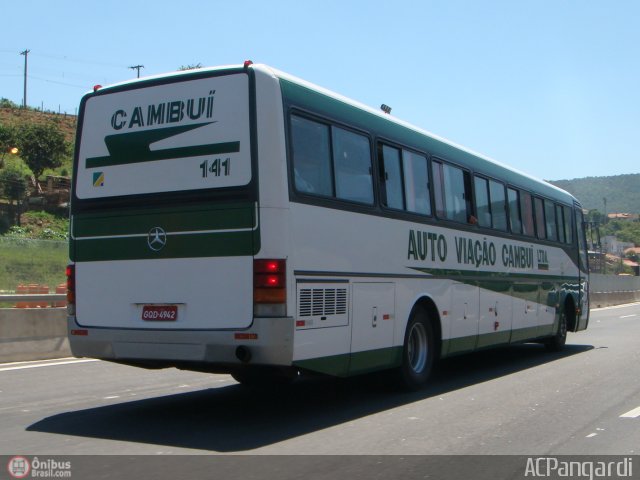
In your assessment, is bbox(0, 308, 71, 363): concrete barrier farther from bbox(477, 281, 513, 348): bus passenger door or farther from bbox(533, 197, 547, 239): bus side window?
bbox(533, 197, 547, 239): bus side window

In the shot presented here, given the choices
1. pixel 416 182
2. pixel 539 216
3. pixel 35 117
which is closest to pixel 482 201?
pixel 416 182

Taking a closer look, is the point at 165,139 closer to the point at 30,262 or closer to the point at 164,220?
the point at 164,220

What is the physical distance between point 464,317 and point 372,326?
9.99ft

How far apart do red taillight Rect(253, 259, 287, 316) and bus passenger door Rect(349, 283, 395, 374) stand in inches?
56.1

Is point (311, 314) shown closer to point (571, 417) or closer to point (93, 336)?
point (93, 336)

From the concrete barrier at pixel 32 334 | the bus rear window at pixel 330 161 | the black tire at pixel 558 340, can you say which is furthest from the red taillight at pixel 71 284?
the black tire at pixel 558 340

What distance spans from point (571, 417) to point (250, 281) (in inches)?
148

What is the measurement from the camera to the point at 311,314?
311 inches

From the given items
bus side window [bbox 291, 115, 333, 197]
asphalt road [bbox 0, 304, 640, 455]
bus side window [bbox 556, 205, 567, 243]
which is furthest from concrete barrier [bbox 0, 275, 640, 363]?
bus side window [bbox 556, 205, 567, 243]

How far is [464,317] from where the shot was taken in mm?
11719

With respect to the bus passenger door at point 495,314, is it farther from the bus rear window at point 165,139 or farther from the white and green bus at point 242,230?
the bus rear window at point 165,139

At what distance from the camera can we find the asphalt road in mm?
7070

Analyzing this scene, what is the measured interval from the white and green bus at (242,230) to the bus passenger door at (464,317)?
3.87 feet
